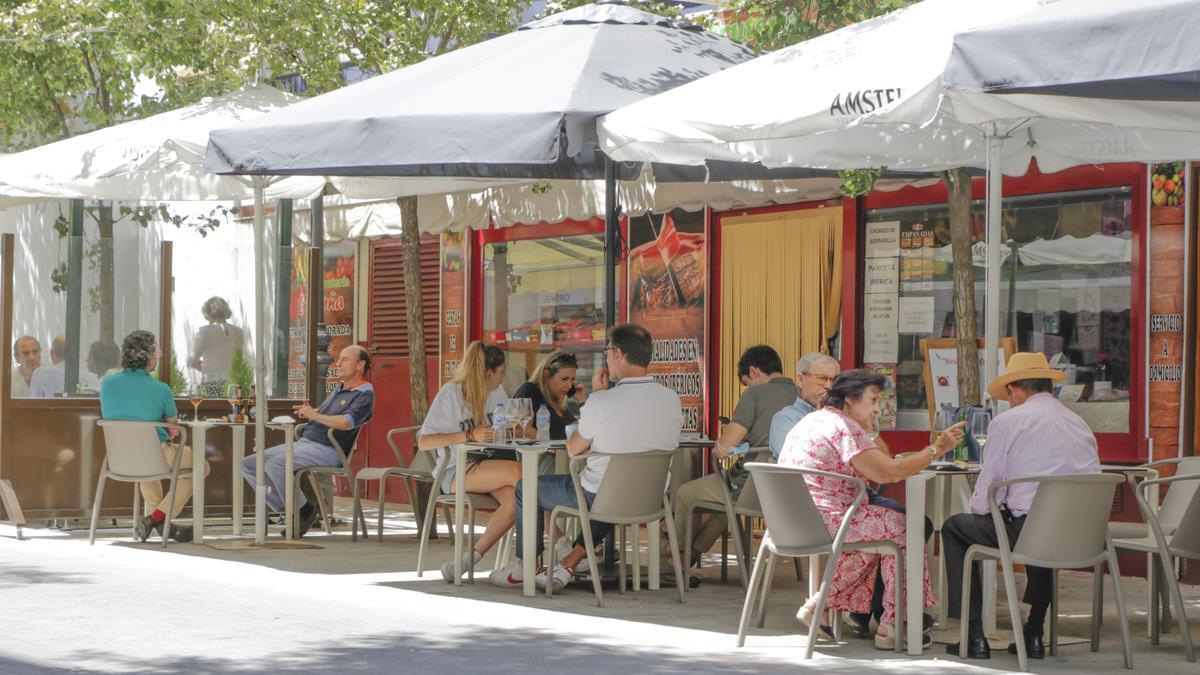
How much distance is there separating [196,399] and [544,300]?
3.72 metres

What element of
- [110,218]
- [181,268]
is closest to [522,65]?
[181,268]

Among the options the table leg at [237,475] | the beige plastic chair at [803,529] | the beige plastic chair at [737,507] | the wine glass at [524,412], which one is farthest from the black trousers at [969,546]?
the table leg at [237,475]

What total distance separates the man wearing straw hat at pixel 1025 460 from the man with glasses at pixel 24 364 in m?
8.38

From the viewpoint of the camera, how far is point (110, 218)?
55.2ft

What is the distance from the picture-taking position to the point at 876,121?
24.5 ft

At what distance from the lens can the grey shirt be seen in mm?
10078

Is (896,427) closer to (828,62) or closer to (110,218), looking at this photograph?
(828,62)

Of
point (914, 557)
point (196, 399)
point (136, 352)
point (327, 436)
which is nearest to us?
point (914, 557)

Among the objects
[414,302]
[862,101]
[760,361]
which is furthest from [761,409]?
[414,302]

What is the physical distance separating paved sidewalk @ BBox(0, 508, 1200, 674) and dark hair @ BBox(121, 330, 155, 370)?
1.61m

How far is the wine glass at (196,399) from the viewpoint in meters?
13.5

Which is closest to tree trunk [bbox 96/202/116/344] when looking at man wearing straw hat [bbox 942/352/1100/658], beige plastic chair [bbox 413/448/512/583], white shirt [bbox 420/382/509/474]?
white shirt [bbox 420/382/509/474]

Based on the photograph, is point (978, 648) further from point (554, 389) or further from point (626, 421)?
point (554, 389)

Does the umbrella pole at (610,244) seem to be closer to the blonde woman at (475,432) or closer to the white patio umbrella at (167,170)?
the blonde woman at (475,432)
